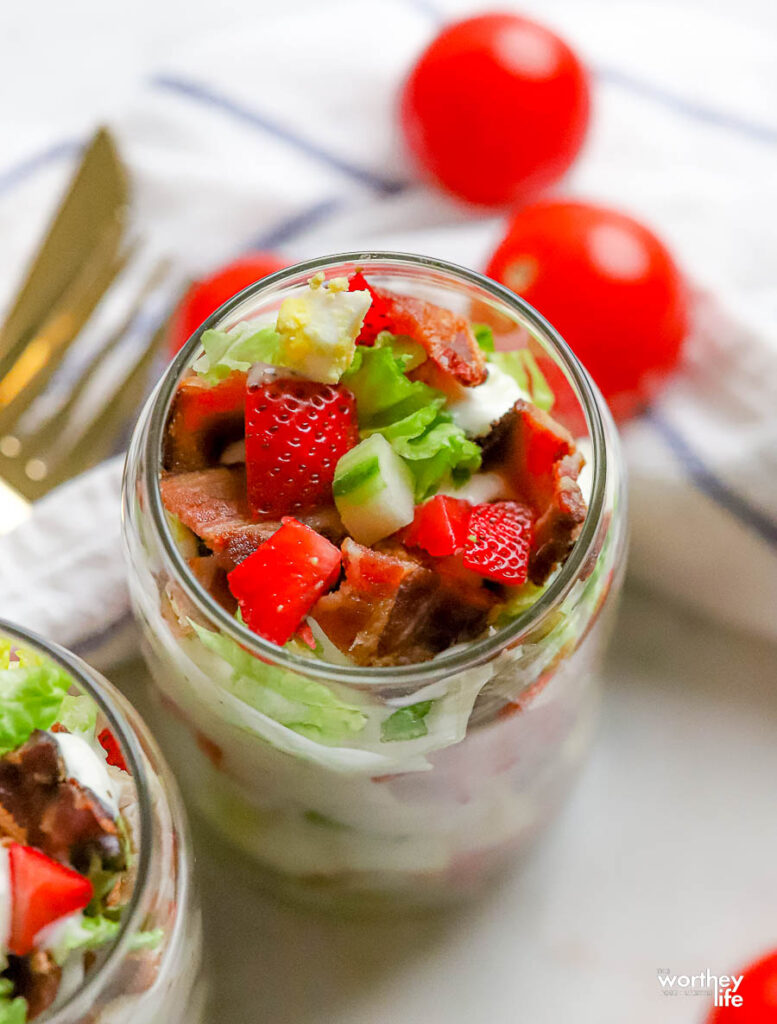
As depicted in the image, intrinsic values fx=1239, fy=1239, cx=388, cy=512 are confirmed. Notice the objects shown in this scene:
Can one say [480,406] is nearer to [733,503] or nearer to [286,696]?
[286,696]

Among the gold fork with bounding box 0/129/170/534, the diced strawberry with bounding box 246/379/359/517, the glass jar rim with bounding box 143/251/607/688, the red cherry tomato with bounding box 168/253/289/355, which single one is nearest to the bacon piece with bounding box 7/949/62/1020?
the glass jar rim with bounding box 143/251/607/688

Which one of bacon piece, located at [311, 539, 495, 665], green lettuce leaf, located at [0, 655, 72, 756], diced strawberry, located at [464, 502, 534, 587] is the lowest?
green lettuce leaf, located at [0, 655, 72, 756]

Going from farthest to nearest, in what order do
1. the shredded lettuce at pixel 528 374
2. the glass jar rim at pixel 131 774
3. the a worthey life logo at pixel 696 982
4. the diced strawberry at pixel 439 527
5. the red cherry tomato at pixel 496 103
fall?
the red cherry tomato at pixel 496 103 → the a worthey life logo at pixel 696 982 → the shredded lettuce at pixel 528 374 → the diced strawberry at pixel 439 527 → the glass jar rim at pixel 131 774

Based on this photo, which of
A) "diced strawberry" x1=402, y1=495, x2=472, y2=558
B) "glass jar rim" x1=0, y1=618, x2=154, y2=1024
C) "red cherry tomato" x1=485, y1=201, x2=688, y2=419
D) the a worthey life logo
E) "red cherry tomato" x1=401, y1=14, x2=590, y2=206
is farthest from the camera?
"red cherry tomato" x1=401, y1=14, x2=590, y2=206

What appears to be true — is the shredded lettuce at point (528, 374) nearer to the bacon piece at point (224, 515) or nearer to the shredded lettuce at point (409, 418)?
the shredded lettuce at point (409, 418)

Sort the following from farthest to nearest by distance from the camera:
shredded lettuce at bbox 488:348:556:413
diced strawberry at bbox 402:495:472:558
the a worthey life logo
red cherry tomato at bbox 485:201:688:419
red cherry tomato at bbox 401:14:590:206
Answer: red cherry tomato at bbox 401:14:590:206
red cherry tomato at bbox 485:201:688:419
the a worthey life logo
shredded lettuce at bbox 488:348:556:413
diced strawberry at bbox 402:495:472:558

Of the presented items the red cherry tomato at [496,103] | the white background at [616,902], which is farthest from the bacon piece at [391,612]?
the red cherry tomato at [496,103]

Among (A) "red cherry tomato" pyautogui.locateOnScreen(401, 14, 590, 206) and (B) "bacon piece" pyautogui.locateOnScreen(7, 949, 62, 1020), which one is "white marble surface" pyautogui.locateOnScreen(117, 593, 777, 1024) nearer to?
(B) "bacon piece" pyautogui.locateOnScreen(7, 949, 62, 1020)
